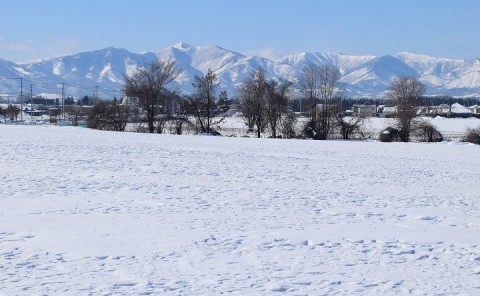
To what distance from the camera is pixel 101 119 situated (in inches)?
3054

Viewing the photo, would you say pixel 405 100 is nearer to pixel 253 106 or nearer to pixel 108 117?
pixel 253 106

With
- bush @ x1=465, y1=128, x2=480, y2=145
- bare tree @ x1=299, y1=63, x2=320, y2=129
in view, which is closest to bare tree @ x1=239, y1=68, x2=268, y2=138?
bare tree @ x1=299, y1=63, x2=320, y2=129

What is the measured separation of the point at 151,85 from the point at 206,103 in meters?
8.23

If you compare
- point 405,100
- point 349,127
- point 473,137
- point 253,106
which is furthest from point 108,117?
point 473,137

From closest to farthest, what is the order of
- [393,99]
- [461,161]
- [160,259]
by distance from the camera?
[160,259] < [461,161] < [393,99]

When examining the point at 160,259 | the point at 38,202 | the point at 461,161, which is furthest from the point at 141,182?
the point at 461,161

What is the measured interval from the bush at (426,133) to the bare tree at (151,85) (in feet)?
103

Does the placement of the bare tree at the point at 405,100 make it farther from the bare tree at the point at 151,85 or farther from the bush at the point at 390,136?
the bare tree at the point at 151,85

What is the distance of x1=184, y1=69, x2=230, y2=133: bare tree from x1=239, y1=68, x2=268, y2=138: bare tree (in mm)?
2726

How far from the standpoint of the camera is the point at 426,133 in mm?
66375

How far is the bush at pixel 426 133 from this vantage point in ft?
215

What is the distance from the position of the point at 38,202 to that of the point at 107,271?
658 centimetres

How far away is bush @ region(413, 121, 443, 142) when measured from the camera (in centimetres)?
6564

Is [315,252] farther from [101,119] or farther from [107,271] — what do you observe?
[101,119]
